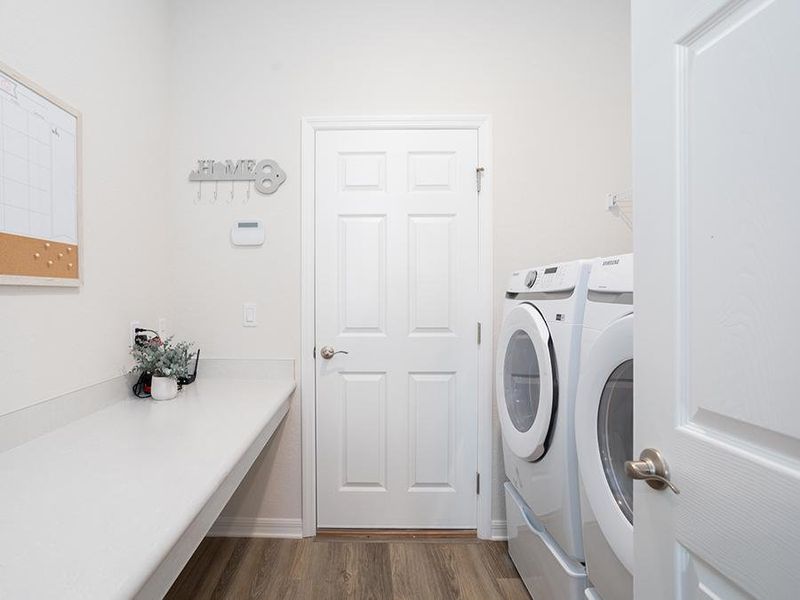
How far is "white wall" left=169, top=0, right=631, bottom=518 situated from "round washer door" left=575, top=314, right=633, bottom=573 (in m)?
0.95

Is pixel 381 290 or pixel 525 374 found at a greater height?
pixel 381 290

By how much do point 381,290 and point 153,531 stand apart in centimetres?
143

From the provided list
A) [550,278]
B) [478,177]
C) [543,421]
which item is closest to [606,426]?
[543,421]

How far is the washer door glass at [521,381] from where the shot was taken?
5.01ft

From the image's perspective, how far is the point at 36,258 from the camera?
1250 millimetres

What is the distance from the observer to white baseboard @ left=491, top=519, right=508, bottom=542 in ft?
6.56

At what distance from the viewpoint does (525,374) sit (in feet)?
5.25

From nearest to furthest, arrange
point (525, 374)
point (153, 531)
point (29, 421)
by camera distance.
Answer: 1. point (153, 531)
2. point (29, 421)
3. point (525, 374)

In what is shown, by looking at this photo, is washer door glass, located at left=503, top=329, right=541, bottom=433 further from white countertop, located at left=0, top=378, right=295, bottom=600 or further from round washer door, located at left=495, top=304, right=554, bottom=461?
white countertop, located at left=0, top=378, right=295, bottom=600

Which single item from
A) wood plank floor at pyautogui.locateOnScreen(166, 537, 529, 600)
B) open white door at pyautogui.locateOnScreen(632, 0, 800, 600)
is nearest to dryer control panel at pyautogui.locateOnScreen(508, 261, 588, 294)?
open white door at pyautogui.locateOnScreen(632, 0, 800, 600)

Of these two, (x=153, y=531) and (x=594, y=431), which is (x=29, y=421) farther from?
(x=594, y=431)

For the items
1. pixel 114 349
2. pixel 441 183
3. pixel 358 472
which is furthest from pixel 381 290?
pixel 114 349

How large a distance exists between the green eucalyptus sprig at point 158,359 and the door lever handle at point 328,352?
2.01 feet

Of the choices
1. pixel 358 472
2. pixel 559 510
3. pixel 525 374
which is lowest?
pixel 358 472
